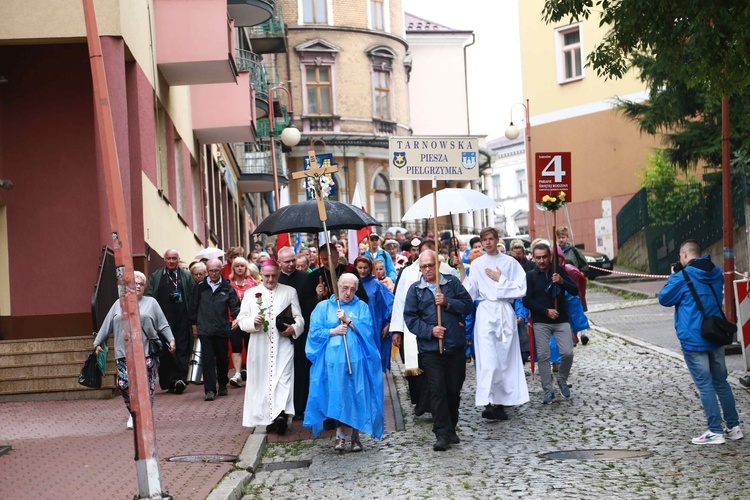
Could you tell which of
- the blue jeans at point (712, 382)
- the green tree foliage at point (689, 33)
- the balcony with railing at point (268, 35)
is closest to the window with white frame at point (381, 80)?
the balcony with railing at point (268, 35)

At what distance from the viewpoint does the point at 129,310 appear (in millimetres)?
9078

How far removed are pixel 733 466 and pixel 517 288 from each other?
4126mm

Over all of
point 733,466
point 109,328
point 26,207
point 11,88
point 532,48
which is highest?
point 532,48

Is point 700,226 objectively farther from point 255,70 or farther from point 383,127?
point 383,127

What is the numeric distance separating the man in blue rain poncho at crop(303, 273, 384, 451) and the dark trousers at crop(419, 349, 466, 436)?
50 centimetres

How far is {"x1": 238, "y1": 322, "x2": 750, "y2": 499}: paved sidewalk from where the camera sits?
9.09 m

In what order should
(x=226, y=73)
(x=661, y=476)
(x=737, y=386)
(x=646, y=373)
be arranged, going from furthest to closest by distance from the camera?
(x=226, y=73) → (x=646, y=373) → (x=737, y=386) → (x=661, y=476)

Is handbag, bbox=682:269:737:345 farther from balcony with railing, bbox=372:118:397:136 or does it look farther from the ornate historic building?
balcony with railing, bbox=372:118:397:136

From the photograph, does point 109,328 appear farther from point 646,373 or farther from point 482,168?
point 482,168

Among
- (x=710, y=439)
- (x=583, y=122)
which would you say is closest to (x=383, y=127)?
(x=583, y=122)

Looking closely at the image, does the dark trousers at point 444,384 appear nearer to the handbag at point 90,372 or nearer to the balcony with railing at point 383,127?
the handbag at point 90,372

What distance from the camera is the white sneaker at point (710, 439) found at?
10.6 metres

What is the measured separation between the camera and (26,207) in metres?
19.3

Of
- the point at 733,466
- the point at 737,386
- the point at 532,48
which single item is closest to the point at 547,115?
the point at 532,48
